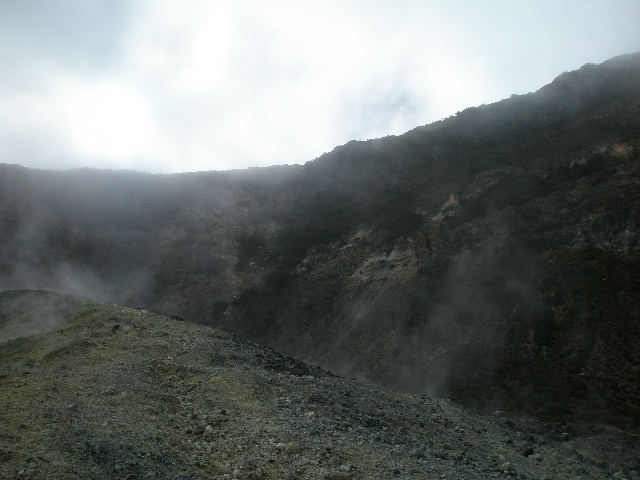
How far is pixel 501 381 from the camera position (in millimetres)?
21562

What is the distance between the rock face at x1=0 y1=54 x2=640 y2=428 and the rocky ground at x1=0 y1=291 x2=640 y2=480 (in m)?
5.68

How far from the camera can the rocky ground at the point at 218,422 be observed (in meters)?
9.17

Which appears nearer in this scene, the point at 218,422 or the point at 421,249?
the point at 218,422

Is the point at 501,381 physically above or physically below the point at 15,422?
below

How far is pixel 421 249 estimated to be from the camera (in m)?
34.7

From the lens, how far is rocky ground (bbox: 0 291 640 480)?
9172mm

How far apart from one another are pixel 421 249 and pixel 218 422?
25.4m

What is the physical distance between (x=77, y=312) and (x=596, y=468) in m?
19.1

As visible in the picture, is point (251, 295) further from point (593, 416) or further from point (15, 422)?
point (15, 422)

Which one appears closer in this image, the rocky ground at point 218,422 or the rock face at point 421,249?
the rocky ground at point 218,422

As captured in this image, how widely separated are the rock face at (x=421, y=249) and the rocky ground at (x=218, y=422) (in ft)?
18.6

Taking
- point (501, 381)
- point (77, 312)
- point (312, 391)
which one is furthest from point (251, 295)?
point (312, 391)

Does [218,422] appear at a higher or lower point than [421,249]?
lower

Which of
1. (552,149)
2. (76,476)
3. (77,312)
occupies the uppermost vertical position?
(552,149)
